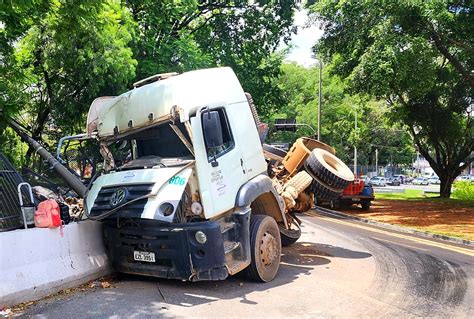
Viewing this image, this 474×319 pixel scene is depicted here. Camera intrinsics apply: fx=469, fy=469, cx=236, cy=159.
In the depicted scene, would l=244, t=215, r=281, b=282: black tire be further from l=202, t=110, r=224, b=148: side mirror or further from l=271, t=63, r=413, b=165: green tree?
l=271, t=63, r=413, b=165: green tree

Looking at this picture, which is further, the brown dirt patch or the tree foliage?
the brown dirt patch

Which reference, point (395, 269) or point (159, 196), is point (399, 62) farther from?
point (159, 196)

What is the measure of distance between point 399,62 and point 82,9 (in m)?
12.8

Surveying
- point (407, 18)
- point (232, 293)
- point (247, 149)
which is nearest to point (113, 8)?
point (247, 149)

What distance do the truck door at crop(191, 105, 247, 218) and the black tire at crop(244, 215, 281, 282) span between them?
0.69 metres

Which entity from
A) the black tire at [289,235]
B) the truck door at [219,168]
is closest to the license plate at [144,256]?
the truck door at [219,168]

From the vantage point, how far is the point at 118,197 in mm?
6391

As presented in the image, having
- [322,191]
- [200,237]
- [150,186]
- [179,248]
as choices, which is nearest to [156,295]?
[179,248]

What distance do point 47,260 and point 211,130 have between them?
2.76 meters

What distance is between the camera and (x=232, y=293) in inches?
257

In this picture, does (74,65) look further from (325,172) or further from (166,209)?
(166,209)

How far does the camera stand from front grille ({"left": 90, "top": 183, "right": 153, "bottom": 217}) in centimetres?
616

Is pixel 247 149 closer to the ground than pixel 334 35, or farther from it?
closer to the ground

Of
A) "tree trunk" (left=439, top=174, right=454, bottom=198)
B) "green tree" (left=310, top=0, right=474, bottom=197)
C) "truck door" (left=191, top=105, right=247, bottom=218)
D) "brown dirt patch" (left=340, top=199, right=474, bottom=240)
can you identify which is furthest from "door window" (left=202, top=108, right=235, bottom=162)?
"tree trunk" (left=439, top=174, right=454, bottom=198)
